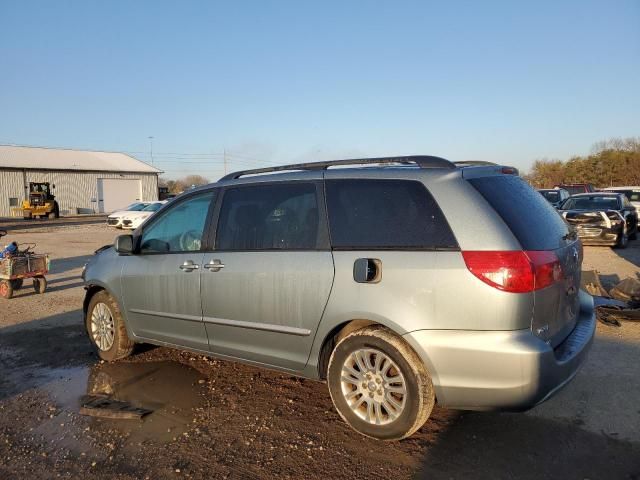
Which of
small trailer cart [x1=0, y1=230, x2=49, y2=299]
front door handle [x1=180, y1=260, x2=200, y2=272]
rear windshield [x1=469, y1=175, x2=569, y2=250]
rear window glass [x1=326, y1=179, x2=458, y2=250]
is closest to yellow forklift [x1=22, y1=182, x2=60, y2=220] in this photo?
small trailer cart [x1=0, y1=230, x2=49, y2=299]

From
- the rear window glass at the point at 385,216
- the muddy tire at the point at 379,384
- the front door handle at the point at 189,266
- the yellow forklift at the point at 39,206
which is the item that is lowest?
the muddy tire at the point at 379,384

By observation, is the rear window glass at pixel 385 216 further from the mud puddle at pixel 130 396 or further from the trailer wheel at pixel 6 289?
the trailer wheel at pixel 6 289

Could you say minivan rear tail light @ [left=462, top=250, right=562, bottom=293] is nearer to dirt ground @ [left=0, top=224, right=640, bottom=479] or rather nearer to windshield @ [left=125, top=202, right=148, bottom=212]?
dirt ground @ [left=0, top=224, right=640, bottom=479]

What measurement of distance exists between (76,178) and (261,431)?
49756mm

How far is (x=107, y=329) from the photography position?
17.1ft

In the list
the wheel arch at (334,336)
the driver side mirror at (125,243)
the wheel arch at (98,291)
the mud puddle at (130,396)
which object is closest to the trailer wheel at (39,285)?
the wheel arch at (98,291)

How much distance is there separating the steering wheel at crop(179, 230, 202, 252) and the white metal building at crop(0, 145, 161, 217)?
139 feet

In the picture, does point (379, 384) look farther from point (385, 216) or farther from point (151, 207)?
point (151, 207)

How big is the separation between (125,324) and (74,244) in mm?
14998

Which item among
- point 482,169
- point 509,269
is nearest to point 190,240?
point 482,169

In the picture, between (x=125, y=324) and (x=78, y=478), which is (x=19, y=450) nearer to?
(x=78, y=478)

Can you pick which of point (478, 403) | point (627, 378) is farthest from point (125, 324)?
point (627, 378)

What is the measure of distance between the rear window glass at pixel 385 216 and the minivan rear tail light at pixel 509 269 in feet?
0.57

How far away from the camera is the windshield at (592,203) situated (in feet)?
51.2
